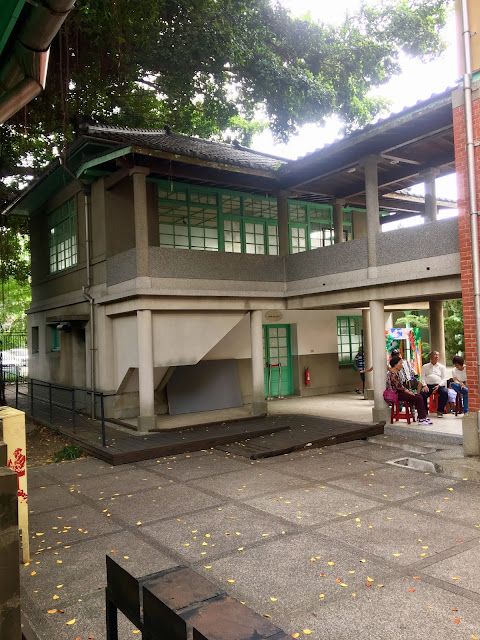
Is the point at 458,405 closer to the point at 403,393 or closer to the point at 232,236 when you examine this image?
the point at 403,393

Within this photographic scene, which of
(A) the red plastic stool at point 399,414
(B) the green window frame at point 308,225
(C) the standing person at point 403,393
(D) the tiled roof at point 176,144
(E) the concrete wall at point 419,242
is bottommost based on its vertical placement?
(A) the red plastic stool at point 399,414

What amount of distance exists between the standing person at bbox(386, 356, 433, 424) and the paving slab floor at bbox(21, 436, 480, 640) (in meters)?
2.70

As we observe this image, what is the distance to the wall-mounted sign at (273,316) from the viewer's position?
15.6 metres

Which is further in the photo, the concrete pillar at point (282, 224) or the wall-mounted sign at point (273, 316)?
the wall-mounted sign at point (273, 316)

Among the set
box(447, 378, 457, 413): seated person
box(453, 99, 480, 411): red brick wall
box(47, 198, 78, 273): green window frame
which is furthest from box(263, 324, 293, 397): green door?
box(453, 99, 480, 411): red brick wall

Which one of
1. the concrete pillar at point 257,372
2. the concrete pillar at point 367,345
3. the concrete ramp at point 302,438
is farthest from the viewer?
the concrete pillar at point 367,345

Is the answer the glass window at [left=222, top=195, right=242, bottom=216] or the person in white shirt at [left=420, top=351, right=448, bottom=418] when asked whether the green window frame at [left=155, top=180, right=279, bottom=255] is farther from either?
the person in white shirt at [left=420, top=351, right=448, bottom=418]

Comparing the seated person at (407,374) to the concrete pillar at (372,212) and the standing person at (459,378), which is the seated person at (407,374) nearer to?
the standing person at (459,378)

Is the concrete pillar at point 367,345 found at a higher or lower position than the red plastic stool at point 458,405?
higher

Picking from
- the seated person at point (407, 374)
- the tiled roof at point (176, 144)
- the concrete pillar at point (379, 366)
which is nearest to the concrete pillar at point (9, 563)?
the tiled roof at point (176, 144)

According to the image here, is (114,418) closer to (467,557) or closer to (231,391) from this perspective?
(231,391)

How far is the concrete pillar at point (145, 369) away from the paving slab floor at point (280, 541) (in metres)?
2.39

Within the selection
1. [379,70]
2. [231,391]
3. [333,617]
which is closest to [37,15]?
[333,617]

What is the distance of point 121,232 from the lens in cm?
1340
